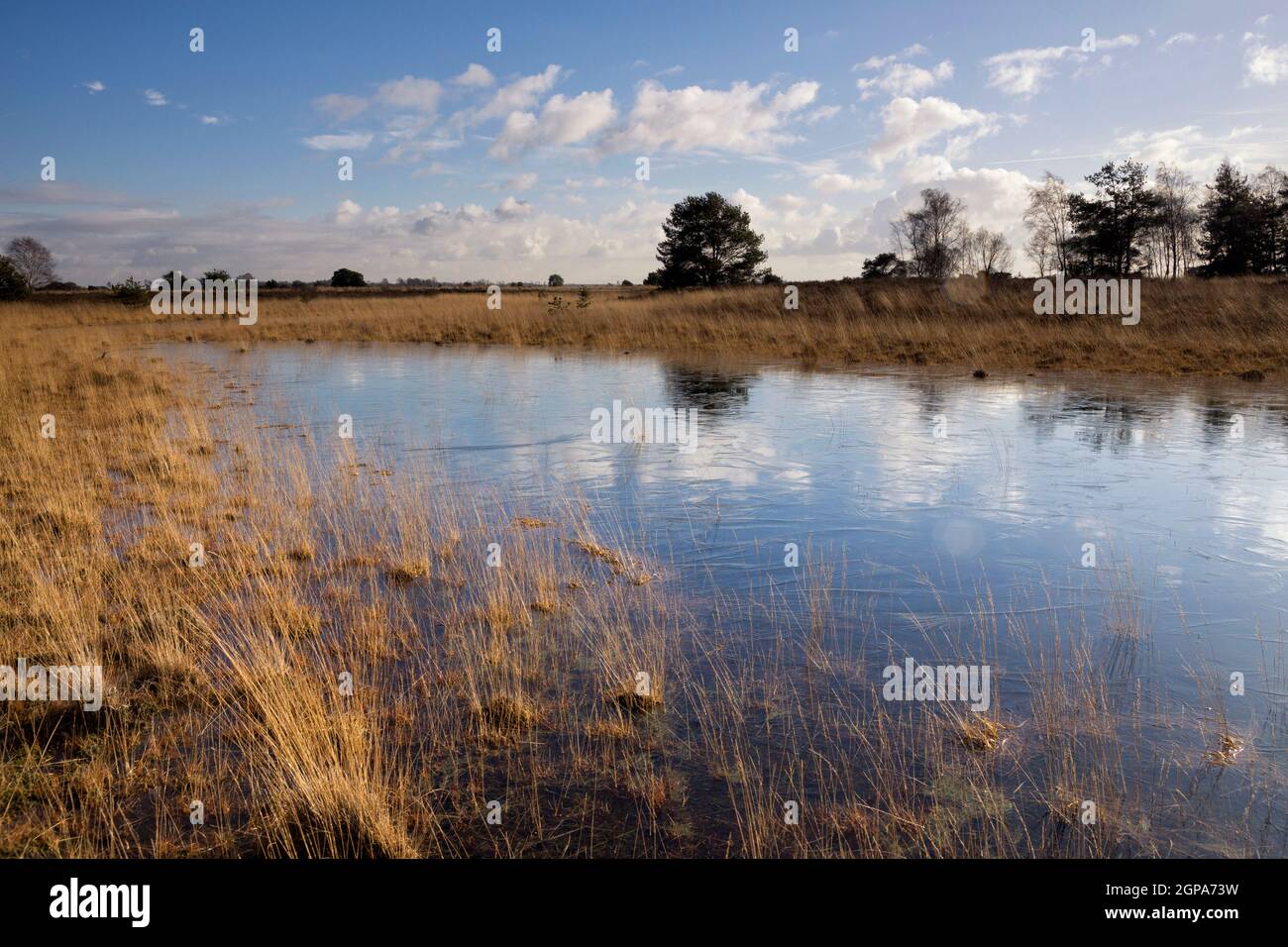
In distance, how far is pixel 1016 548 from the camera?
6473 millimetres

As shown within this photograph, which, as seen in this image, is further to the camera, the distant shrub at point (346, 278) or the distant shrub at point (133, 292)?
the distant shrub at point (346, 278)

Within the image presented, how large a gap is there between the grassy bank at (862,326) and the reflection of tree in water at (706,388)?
3.88 meters

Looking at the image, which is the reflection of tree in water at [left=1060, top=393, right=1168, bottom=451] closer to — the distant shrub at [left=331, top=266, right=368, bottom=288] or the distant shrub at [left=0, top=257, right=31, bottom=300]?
the distant shrub at [left=0, top=257, right=31, bottom=300]

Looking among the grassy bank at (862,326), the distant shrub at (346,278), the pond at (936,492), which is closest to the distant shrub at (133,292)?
the grassy bank at (862,326)

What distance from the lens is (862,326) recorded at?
86.1ft

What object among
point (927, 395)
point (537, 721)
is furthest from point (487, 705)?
point (927, 395)

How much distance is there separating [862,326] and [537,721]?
24.3m

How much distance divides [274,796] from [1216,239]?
54586 millimetres

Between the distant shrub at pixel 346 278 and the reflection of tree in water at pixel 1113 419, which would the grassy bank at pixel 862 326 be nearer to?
the reflection of tree in water at pixel 1113 419

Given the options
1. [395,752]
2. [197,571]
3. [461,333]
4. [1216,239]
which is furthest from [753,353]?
[1216,239]

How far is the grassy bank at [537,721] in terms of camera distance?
3141 millimetres
